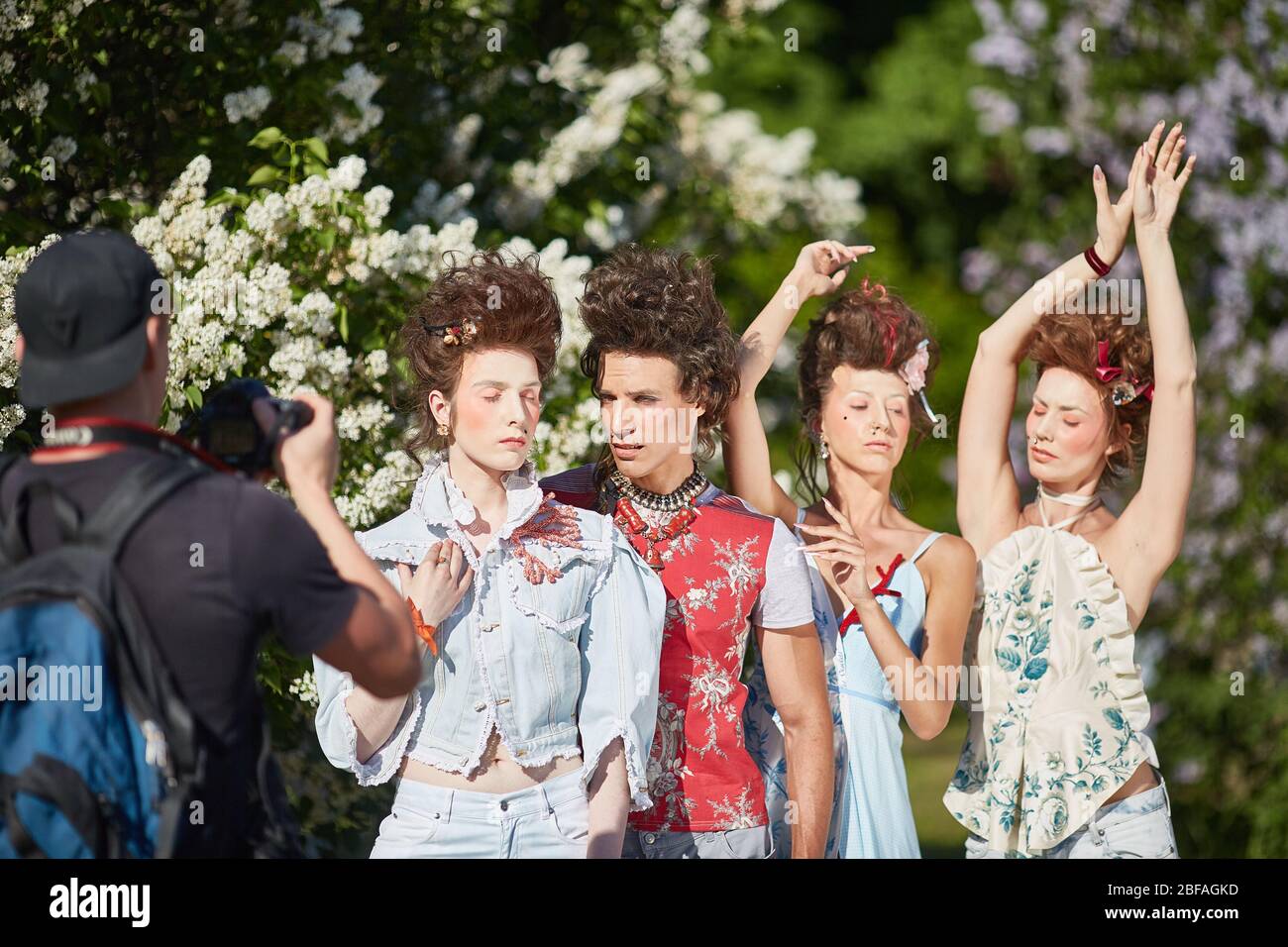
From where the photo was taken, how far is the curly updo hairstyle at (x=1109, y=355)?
365cm

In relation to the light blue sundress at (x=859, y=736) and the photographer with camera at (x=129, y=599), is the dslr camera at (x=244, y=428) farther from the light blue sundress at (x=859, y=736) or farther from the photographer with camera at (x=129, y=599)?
the light blue sundress at (x=859, y=736)

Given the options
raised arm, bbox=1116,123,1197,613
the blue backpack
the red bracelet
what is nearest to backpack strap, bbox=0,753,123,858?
the blue backpack

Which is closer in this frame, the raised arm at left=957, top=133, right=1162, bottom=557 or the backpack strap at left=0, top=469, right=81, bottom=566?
the backpack strap at left=0, top=469, right=81, bottom=566

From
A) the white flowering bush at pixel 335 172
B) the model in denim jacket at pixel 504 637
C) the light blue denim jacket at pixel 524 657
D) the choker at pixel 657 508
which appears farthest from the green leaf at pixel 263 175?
the choker at pixel 657 508

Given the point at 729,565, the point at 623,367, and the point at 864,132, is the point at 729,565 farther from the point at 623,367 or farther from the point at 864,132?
the point at 864,132

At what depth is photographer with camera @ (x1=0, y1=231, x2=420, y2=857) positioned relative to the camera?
2.38 metres

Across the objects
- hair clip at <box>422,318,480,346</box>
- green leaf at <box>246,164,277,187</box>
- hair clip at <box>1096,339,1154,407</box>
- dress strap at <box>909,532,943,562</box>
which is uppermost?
green leaf at <box>246,164,277,187</box>

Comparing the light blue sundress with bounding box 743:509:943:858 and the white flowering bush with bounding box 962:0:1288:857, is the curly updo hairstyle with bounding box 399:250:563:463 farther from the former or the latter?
the white flowering bush with bounding box 962:0:1288:857

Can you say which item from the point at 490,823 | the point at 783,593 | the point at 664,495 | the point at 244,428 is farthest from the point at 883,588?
the point at 244,428

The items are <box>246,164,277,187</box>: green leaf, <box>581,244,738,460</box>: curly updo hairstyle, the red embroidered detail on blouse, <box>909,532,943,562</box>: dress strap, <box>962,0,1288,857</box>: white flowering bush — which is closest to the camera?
the red embroidered detail on blouse

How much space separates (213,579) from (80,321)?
48 cm

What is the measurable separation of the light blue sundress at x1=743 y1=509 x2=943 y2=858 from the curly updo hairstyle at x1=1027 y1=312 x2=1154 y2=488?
1.96 ft

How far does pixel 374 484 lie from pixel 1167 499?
6.27 feet

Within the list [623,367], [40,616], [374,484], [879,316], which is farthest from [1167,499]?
[40,616]
